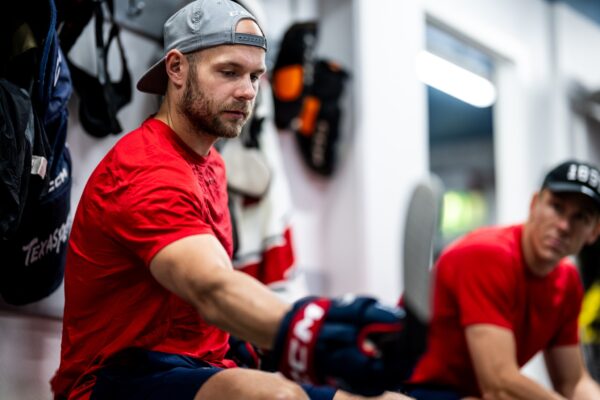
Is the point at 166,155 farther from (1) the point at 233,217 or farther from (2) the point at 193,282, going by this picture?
(1) the point at 233,217

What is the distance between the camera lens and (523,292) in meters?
2.77

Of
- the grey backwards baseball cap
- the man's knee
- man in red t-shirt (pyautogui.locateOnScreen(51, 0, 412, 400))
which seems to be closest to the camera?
man in red t-shirt (pyautogui.locateOnScreen(51, 0, 412, 400))

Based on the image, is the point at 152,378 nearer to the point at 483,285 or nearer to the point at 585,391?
the point at 483,285

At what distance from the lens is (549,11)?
523 centimetres

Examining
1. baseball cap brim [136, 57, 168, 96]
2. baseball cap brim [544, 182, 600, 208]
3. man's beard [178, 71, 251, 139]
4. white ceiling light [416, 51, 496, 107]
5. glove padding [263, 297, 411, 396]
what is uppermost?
white ceiling light [416, 51, 496, 107]

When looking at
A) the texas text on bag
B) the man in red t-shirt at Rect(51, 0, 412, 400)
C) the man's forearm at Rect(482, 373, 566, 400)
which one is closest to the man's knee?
the man in red t-shirt at Rect(51, 0, 412, 400)

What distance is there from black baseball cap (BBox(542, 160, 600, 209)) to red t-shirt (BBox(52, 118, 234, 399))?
1364 mm

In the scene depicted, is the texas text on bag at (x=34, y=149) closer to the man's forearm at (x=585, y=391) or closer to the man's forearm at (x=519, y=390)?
the man's forearm at (x=519, y=390)

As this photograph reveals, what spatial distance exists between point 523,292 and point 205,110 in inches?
58.0

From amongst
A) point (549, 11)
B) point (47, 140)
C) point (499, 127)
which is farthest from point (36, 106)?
point (549, 11)

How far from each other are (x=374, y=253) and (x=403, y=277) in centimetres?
226

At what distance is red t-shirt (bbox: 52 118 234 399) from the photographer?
1479mm

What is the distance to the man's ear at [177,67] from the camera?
Result: 5.51 ft

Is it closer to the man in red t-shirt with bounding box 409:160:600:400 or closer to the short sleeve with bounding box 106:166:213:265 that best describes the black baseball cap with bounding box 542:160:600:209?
the man in red t-shirt with bounding box 409:160:600:400
